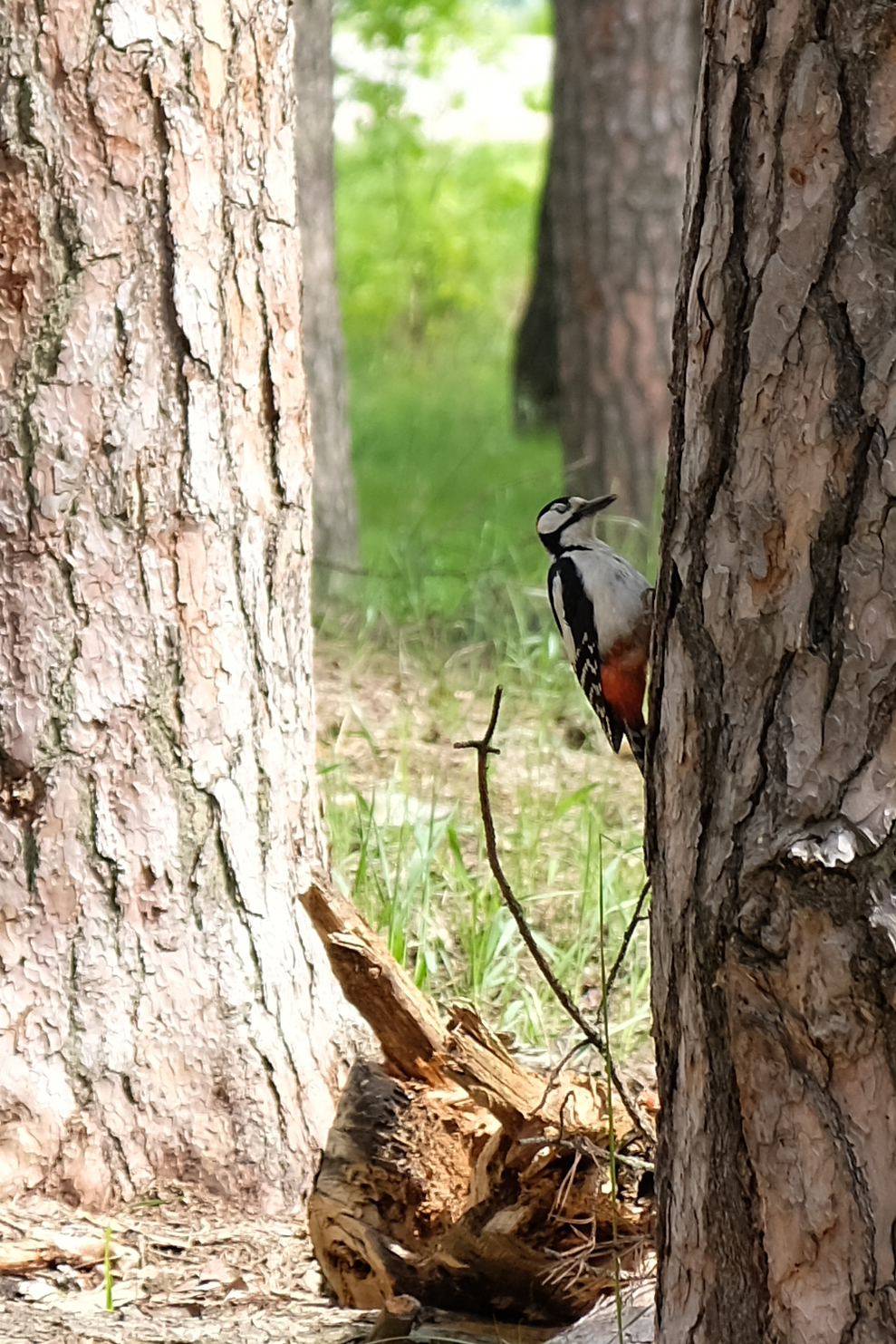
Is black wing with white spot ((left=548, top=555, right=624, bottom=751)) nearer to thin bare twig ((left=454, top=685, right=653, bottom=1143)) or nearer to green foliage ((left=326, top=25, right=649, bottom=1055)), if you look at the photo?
green foliage ((left=326, top=25, right=649, bottom=1055))

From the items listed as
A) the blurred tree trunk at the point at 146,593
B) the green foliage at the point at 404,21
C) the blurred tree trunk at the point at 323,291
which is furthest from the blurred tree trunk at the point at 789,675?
the green foliage at the point at 404,21

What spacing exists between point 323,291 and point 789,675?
17.5 ft

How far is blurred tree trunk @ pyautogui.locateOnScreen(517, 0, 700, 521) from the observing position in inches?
281

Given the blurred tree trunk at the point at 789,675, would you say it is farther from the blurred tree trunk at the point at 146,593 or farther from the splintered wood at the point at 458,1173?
the blurred tree trunk at the point at 146,593

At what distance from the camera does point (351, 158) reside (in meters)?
17.4

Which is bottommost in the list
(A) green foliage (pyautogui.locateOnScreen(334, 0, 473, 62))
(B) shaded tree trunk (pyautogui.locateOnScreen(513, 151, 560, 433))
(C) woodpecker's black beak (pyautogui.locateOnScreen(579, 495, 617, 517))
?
(C) woodpecker's black beak (pyautogui.locateOnScreen(579, 495, 617, 517))

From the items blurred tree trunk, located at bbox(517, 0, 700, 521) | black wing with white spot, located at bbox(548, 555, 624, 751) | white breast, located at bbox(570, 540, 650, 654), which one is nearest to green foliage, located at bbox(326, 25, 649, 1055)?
black wing with white spot, located at bbox(548, 555, 624, 751)

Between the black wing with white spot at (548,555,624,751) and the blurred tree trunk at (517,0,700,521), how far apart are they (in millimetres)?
3209

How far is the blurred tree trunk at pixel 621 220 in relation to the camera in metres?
7.14

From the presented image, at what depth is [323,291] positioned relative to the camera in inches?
260

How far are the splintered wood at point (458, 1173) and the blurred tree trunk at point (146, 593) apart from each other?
40 cm

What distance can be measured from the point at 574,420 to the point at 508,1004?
13.7ft

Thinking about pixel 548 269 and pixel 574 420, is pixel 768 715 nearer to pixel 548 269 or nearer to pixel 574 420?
pixel 574 420

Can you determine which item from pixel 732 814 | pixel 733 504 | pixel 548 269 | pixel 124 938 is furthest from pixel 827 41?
pixel 548 269
